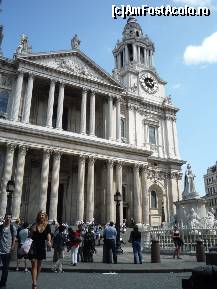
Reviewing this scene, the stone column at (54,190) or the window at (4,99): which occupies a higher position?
the window at (4,99)

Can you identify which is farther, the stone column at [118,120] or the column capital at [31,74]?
the stone column at [118,120]

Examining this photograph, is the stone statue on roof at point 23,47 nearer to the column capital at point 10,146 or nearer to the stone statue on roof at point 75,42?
the stone statue on roof at point 75,42

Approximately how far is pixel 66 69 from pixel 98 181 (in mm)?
12891

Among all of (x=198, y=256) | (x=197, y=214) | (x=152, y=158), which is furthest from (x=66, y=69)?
(x=198, y=256)

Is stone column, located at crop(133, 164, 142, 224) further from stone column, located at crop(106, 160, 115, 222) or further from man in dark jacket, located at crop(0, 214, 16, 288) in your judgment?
man in dark jacket, located at crop(0, 214, 16, 288)

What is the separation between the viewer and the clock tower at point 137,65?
42.9 m

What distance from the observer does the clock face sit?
43.5 metres

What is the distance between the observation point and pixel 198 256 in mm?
14805

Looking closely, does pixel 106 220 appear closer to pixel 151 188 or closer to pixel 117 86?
pixel 151 188

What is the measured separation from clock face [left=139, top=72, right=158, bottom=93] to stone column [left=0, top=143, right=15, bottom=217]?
22.9m

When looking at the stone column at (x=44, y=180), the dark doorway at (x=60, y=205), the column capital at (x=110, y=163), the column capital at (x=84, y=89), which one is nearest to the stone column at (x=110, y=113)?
the column capital at (x=84, y=89)

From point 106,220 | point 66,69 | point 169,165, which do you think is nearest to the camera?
point 106,220

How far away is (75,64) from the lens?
35.0 metres

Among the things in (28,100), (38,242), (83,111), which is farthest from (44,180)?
(38,242)
